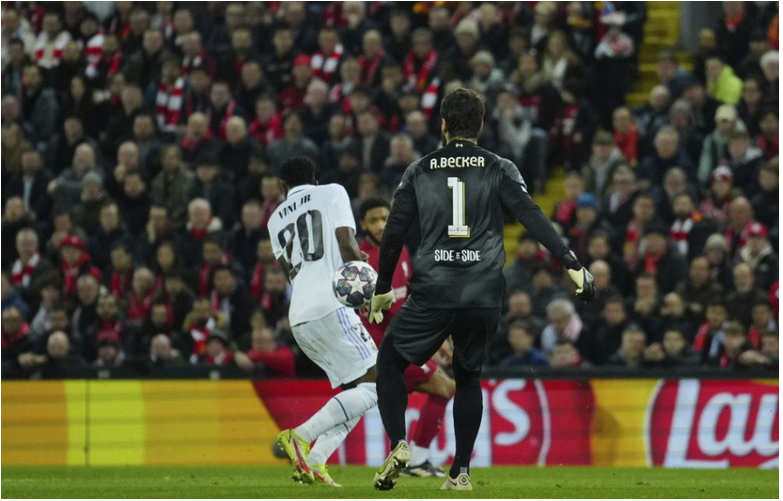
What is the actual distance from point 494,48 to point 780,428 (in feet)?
22.5

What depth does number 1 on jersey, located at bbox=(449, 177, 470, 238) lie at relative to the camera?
9195mm

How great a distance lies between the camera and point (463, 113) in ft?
30.7

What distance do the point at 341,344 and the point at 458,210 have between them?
180cm

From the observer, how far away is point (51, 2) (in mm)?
22297

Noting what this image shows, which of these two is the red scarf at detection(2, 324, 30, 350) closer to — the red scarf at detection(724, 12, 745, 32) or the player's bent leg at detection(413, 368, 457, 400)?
the player's bent leg at detection(413, 368, 457, 400)

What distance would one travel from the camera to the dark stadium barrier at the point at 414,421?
50.3ft

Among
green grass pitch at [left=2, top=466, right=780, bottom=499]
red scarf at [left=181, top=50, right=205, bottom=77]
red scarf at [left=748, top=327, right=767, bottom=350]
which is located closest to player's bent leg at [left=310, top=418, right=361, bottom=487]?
green grass pitch at [left=2, top=466, right=780, bottom=499]

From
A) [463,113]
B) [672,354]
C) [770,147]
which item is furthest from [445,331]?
[770,147]

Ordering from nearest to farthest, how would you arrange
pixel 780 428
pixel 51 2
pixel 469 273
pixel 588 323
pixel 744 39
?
1. pixel 469 273
2. pixel 780 428
3. pixel 588 323
4. pixel 744 39
5. pixel 51 2

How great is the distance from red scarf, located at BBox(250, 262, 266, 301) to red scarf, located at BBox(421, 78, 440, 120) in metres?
3.06

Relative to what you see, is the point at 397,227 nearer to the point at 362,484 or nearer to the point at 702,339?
the point at 362,484

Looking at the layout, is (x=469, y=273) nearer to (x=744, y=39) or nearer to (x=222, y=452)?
(x=222, y=452)

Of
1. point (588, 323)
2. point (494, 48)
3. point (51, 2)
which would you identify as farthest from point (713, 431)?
point (51, 2)

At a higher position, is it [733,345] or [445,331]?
[445,331]
